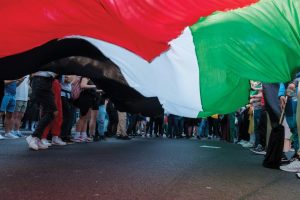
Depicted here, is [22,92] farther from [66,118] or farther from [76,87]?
[76,87]

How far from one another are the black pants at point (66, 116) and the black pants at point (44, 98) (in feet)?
4.73

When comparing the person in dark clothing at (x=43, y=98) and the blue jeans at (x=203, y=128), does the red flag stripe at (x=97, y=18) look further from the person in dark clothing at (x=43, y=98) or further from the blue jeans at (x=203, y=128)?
the blue jeans at (x=203, y=128)

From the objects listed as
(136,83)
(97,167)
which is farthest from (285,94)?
(97,167)

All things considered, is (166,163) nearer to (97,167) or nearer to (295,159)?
(97,167)

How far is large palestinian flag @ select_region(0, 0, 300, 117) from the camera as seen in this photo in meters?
3.41

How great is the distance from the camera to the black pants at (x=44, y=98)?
640cm

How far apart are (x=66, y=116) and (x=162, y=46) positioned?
4.40 m

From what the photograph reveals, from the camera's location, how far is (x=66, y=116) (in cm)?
820

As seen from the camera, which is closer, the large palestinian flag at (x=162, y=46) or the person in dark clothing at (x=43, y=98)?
the large palestinian flag at (x=162, y=46)

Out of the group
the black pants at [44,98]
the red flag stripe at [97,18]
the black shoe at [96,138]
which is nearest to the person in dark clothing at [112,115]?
the black shoe at [96,138]

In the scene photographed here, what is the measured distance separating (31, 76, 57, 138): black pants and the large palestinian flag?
128cm

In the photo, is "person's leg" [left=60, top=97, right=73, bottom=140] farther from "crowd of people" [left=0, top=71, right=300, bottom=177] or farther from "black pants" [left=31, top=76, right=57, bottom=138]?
"black pants" [left=31, top=76, right=57, bottom=138]

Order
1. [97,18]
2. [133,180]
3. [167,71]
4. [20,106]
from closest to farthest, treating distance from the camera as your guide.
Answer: [97,18] → [133,180] → [167,71] → [20,106]

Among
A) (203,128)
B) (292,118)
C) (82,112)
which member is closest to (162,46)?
(292,118)
